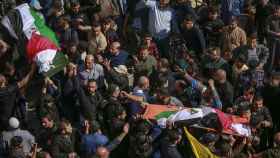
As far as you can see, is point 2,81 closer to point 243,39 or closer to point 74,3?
point 74,3

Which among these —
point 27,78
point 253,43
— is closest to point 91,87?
point 27,78

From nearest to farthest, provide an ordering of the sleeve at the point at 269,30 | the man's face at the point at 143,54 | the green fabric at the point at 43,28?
1. the green fabric at the point at 43,28
2. the man's face at the point at 143,54
3. the sleeve at the point at 269,30

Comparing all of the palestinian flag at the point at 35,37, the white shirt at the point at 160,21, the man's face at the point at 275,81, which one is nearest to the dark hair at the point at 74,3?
the palestinian flag at the point at 35,37

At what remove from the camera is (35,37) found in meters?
19.1

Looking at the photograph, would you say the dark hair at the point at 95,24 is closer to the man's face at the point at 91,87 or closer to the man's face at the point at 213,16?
the man's face at the point at 91,87

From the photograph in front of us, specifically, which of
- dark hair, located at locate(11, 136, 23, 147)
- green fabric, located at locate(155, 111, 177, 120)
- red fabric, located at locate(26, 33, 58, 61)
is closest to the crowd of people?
dark hair, located at locate(11, 136, 23, 147)

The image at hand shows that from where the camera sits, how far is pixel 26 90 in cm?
1847

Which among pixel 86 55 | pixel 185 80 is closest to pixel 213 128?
pixel 185 80

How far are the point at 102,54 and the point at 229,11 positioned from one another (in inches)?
151

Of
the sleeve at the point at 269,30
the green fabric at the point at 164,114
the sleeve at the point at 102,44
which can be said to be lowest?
the green fabric at the point at 164,114

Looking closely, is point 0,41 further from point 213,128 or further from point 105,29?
point 213,128

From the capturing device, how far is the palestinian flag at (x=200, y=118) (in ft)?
57.6

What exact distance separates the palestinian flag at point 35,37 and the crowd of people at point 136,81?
0.17 m

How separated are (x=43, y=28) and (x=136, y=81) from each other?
205cm
